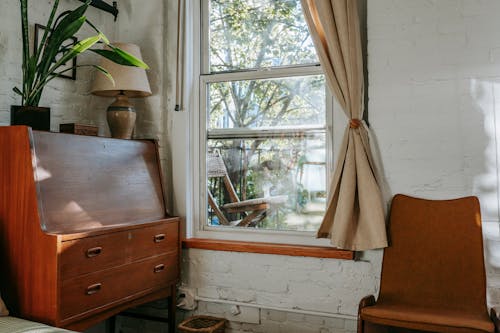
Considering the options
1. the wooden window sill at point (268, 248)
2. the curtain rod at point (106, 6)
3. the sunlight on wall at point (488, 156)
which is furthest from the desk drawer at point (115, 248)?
the sunlight on wall at point (488, 156)

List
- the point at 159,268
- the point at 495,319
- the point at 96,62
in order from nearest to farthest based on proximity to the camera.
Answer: the point at 495,319, the point at 159,268, the point at 96,62

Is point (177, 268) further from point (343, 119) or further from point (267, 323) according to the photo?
point (343, 119)

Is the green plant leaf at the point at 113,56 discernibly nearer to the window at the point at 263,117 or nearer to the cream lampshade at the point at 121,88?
the cream lampshade at the point at 121,88

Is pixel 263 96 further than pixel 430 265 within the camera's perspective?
Yes

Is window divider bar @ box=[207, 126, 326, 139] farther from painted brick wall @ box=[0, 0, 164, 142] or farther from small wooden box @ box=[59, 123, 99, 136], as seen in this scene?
small wooden box @ box=[59, 123, 99, 136]

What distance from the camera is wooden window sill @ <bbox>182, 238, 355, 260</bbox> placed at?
2.57 metres

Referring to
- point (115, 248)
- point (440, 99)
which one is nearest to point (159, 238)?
point (115, 248)

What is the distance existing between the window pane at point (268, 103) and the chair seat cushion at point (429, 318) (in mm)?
1144

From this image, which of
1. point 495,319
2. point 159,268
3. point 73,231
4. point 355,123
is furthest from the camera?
point 159,268

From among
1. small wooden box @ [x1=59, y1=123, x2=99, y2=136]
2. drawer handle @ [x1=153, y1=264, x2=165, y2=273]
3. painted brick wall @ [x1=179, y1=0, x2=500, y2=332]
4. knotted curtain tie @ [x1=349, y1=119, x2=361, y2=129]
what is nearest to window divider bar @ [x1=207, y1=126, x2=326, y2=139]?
knotted curtain tie @ [x1=349, y1=119, x2=361, y2=129]

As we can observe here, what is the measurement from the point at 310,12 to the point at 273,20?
311 millimetres

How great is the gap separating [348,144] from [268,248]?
2.54 ft

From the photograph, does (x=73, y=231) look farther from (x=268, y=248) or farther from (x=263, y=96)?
(x=263, y=96)

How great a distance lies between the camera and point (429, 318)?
6.45ft
